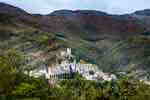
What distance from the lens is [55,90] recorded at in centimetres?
11238

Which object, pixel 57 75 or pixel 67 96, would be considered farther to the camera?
pixel 57 75

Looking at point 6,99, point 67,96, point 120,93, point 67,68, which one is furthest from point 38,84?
point 67,68

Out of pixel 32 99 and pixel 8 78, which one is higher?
pixel 8 78

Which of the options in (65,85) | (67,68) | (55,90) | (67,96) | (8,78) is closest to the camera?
(8,78)

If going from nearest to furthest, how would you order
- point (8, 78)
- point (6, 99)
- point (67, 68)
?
point (6, 99), point (8, 78), point (67, 68)

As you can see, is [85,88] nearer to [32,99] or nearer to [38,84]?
[38,84]

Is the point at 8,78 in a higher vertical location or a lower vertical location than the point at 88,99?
higher

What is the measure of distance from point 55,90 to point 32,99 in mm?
17757

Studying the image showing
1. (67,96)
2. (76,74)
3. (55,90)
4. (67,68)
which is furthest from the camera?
(67,68)

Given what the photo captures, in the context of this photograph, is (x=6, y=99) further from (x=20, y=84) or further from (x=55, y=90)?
(x=55, y=90)

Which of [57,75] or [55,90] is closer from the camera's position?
[55,90]

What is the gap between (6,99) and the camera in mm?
90812

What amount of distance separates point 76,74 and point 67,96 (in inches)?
2976

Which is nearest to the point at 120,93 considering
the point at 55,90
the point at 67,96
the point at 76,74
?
the point at 67,96
